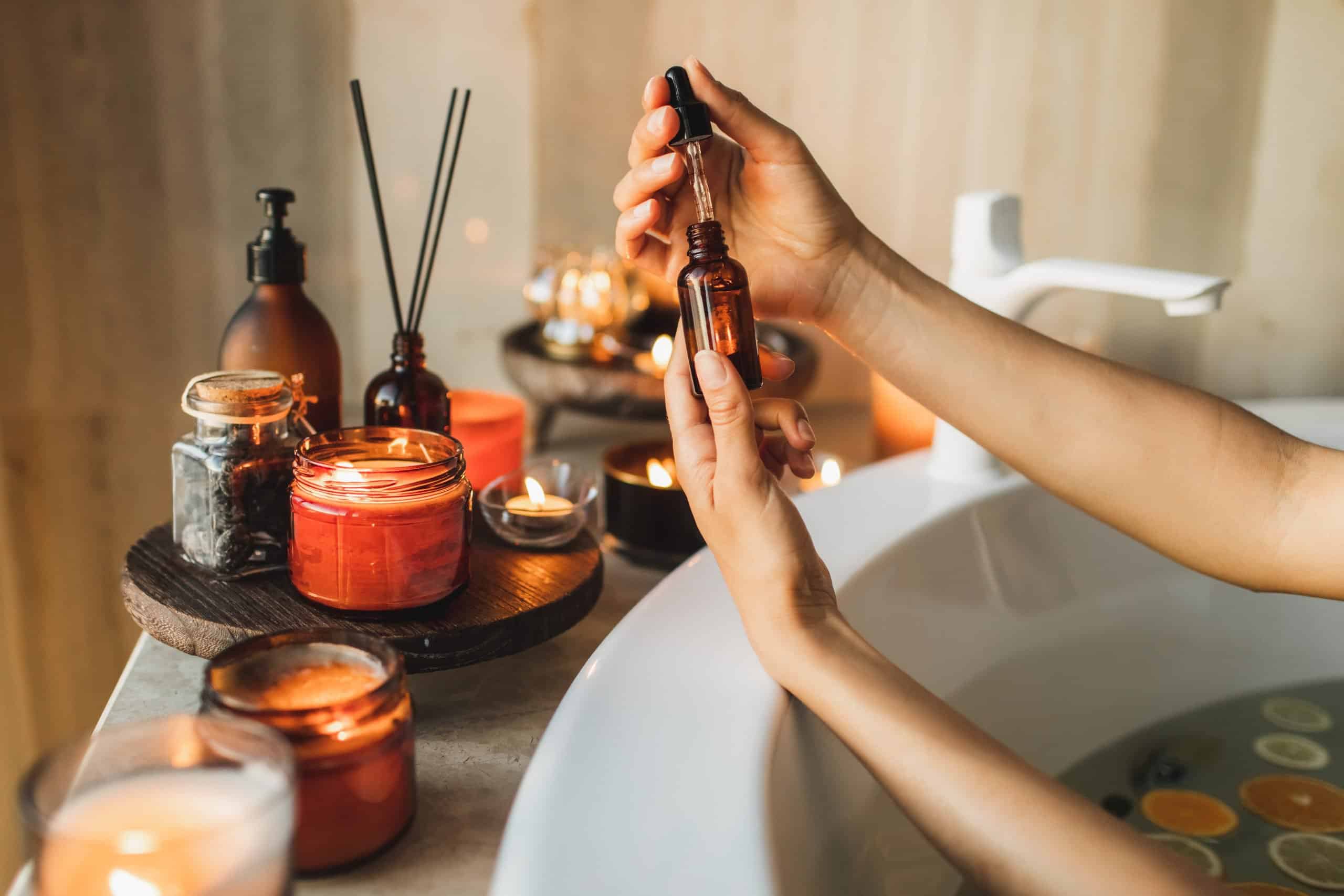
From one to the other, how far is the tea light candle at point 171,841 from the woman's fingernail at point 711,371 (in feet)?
1.09

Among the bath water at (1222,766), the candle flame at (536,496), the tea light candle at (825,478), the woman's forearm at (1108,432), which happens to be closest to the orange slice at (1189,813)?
the bath water at (1222,766)

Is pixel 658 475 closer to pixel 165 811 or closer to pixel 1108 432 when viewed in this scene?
pixel 1108 432

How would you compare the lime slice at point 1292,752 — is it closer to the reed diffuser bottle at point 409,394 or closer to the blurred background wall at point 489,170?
the blurred background wall at point 489,170

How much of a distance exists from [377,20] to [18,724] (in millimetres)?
1142

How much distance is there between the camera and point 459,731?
79cm

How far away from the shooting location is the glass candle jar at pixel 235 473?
787mm

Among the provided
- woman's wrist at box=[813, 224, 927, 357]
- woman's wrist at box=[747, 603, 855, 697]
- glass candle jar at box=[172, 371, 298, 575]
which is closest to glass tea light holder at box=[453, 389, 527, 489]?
glass candle jar at box=[172, 371, 298, 575]

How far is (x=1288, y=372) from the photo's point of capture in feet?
5.90

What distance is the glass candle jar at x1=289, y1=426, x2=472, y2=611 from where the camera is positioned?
2.47 ft

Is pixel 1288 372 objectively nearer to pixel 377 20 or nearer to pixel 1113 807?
pixel 1113 807

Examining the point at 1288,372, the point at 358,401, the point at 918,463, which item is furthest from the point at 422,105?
the point at 1288,372

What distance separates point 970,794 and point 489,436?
2.22 feet

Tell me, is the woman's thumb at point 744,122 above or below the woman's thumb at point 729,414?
above

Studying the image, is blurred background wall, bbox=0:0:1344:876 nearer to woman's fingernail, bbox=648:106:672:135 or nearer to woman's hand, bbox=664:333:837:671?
woman's fingernail, bbox=648:106:672:135
